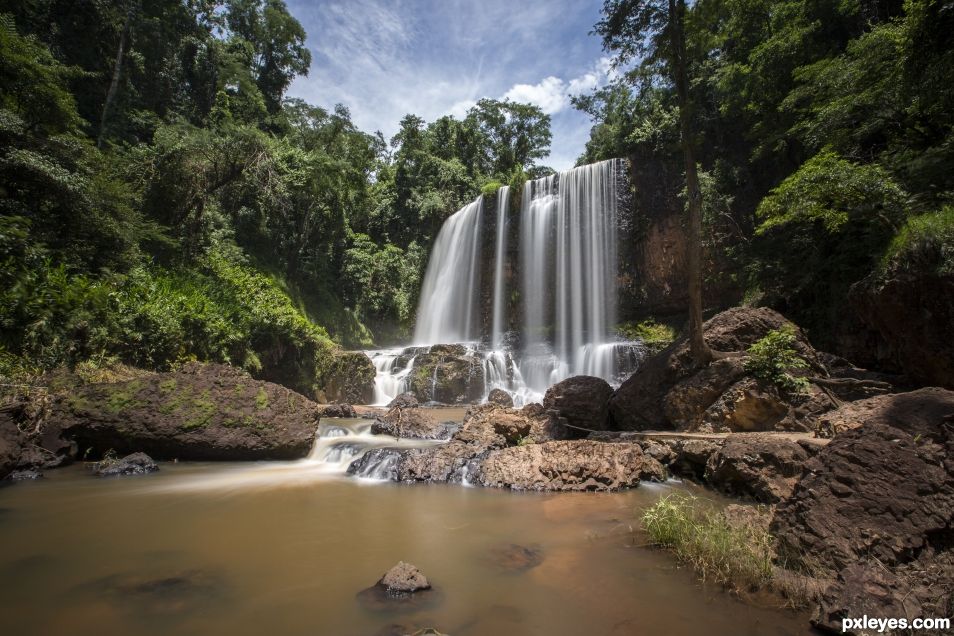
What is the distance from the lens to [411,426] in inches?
393

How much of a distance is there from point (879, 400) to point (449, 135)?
32.2 m

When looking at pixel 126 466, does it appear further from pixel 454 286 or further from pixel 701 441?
pixel 454 286

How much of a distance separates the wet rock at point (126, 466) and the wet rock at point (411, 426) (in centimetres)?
431

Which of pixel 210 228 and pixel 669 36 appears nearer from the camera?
pixel 669 36

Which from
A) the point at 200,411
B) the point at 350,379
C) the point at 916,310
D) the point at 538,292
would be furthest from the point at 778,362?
the point at 538,292

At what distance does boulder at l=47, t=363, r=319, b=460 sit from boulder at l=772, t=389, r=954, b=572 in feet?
24.4

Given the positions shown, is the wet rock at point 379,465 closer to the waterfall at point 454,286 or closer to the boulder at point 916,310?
the boulder at point 916,310

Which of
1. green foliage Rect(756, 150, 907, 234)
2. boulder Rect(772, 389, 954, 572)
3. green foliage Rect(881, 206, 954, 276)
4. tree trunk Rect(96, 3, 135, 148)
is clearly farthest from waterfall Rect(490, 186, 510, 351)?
boulder Rect(772, 389, 954, 572)

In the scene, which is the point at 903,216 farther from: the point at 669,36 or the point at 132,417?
the point at 132,417

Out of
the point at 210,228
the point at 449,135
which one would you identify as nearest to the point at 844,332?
the point at 210,228

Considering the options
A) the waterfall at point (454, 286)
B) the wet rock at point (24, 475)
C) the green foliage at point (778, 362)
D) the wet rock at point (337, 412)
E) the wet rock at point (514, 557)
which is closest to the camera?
the wet rock at point (514, 557)

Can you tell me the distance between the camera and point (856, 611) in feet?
7.57

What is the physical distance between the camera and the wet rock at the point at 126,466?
6.24 meters

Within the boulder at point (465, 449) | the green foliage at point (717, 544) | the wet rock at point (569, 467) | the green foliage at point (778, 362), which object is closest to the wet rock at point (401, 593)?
the green foliage at point (717, 544)
